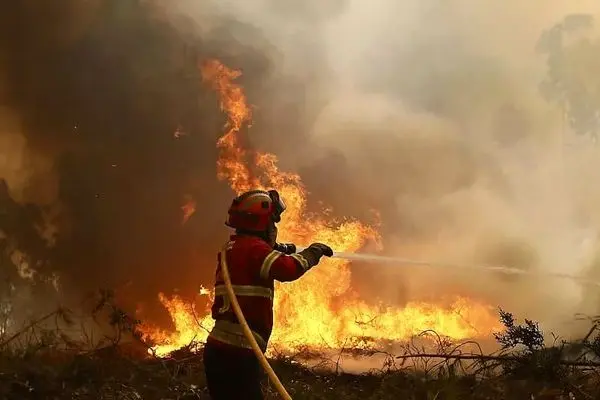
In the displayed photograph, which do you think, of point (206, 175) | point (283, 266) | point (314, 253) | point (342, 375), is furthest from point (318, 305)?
point (283, 266)

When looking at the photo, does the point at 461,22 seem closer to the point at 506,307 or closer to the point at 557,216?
the point at 557,216

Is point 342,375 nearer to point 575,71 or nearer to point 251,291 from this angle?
point 251,291

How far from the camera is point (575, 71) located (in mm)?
10734

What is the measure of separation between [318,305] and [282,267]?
21.1 ft

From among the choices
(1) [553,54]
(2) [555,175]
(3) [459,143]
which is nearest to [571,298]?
(2) [555,175]

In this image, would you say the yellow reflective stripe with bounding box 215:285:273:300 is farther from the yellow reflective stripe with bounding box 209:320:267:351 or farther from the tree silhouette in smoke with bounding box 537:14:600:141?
the tree silhouette in smoke with bounding box 537:14:600:141

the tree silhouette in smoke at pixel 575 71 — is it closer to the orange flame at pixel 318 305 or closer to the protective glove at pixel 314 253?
the orange flame at pixel 318 305

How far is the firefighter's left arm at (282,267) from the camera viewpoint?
392 cm

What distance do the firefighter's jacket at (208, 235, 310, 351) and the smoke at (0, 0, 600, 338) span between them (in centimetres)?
698

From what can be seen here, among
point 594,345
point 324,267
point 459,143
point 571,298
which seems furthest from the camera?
point 459,143

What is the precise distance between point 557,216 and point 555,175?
81cm

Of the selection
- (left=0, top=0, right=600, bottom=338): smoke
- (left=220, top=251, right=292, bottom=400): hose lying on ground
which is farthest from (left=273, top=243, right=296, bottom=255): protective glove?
(left=0, top=0, right=600, bottom=338): smoke

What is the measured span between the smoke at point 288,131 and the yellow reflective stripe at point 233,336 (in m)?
7.00

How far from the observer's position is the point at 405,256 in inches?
439
